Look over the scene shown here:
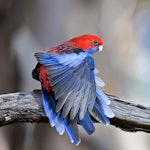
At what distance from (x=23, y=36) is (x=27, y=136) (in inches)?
21.2

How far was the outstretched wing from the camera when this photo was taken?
4.30 ft

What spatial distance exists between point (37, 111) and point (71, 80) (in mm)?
140

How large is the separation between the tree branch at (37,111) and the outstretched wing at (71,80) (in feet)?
0.32

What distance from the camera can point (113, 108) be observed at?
1458 millimetres

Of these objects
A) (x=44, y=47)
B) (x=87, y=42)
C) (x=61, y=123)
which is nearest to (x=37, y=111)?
(x=61, y=123)

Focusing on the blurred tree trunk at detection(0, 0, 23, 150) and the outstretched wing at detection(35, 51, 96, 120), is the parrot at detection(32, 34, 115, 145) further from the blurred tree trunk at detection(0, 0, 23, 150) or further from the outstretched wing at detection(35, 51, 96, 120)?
the blurred tree trunk at detection(0, 0, 23, 150)

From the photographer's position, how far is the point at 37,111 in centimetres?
139

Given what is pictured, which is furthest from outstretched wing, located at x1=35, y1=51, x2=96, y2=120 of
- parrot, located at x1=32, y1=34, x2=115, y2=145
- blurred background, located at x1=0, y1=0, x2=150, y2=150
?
blurred background, located at x1=0, y1=0, x2=150, y2=150

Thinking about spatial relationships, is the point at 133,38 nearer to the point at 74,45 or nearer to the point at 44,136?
the point at 44,136

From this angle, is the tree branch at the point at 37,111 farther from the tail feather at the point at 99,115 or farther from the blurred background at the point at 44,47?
the blurred background at the point at 44,47

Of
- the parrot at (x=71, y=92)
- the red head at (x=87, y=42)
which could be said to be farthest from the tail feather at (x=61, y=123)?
the red head at (x=87, y=42)

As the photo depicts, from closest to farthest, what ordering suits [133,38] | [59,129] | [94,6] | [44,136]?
1. [59,129]
2. [44,136]
3. [94,6]
4. [133,38]

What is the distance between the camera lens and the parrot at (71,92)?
132cm

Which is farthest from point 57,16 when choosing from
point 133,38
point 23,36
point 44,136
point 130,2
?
point 133,38
